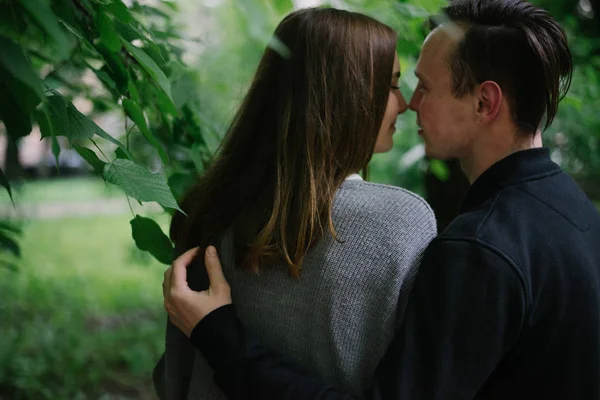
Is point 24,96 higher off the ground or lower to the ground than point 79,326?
higher

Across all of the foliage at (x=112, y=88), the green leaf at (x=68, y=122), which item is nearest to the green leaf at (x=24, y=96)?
the foliage at (x=112, y=88)

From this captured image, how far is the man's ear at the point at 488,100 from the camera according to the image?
1576mm

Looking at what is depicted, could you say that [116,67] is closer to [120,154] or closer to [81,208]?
[120,154]

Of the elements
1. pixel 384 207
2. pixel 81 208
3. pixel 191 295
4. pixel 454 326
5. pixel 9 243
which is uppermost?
pixel 384 207

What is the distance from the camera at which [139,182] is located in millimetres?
1309

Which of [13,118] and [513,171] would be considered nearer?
[13,118]

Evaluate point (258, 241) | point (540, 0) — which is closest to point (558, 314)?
point (258, 241)

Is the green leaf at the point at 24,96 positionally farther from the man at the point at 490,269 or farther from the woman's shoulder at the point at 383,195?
the woman's shoulder at the point at 383,195

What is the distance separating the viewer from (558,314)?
1361 millimetres

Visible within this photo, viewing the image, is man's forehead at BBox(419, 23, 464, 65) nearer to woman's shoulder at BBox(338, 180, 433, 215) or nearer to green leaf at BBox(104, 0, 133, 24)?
woman's shoulder at BBox(338, 180, 433, 215)

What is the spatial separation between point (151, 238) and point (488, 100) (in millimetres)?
958

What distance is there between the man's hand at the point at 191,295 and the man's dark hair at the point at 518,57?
2.60ft

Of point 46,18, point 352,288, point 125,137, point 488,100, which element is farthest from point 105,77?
point 125,137

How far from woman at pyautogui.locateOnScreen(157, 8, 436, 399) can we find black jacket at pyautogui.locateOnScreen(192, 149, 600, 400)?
9 cm
